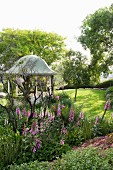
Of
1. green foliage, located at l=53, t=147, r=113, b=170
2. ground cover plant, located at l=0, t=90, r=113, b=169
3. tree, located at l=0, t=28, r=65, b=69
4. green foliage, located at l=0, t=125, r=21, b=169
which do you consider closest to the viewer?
green foliage, located at l=53, t=147, r=113, b=170

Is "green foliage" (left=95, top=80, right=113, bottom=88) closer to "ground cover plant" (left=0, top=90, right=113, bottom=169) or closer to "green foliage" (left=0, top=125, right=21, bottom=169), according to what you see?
"ground cover plant" (left=0, top=90, right=113, bottom=169)

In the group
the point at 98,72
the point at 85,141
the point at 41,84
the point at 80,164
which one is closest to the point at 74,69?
the point at 98,72

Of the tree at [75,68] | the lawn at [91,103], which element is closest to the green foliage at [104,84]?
Answer: the lawn at [91,103]

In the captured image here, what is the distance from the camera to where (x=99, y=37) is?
1955cm

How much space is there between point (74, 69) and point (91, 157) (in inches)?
559

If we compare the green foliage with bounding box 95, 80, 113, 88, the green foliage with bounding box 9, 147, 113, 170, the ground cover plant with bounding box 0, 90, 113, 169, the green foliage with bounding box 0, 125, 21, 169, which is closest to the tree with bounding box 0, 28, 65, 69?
the green foliage with bounding box 95, 80, 113, 88

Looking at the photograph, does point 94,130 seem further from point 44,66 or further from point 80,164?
point 44,66

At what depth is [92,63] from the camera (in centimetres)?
2102

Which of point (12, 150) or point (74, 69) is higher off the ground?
point (74, 69)

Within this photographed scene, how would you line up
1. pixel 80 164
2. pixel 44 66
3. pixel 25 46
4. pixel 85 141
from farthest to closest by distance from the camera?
1. pixel 25 46
2. pixel 44 66
3. pixel 85 141
4. pixel 80 164

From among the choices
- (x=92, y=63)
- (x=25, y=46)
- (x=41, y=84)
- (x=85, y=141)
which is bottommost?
(x=85, y=141)

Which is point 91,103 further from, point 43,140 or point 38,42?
point 38,42

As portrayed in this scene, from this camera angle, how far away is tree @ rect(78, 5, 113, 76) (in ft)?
61.7

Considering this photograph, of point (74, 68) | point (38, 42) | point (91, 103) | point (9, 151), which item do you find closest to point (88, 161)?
point (9, 151)
